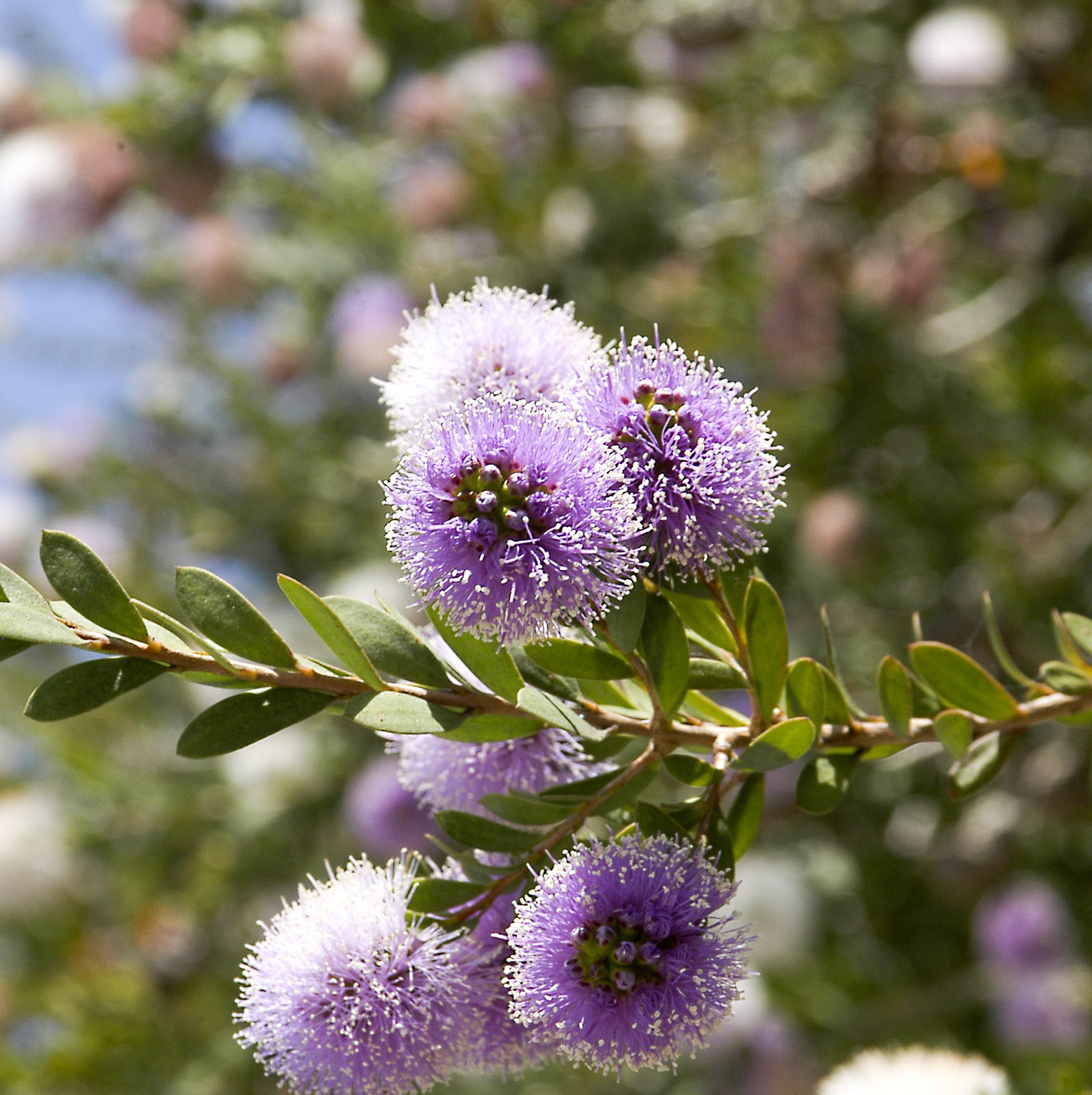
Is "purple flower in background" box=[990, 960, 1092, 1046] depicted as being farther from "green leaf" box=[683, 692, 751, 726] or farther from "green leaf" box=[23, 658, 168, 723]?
"green leaf" box=[23, 658, 168, 723]

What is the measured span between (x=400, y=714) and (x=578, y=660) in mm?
114

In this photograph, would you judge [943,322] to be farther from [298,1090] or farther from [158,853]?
[298,1090]

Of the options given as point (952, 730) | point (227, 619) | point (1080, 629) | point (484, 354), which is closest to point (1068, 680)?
point (1080, 629)

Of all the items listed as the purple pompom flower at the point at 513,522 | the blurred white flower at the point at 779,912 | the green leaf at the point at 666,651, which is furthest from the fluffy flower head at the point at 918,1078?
the blurred white flower at the point at 779,912

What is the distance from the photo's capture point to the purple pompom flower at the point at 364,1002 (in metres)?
0.69

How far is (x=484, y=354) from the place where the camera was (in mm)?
771

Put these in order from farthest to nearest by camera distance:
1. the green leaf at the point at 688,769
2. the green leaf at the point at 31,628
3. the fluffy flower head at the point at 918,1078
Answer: the fluffy flower head at the point at 918,1078, the green leaf at the point at 688,769, the green leaf at the point at 31,628

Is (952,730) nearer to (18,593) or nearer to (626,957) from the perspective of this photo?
(626,957)

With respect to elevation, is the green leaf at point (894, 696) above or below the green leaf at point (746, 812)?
above

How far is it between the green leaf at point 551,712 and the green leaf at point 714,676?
0.30 ft

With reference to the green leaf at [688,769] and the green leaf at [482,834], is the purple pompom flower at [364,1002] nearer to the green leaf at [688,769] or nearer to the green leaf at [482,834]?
the green leaf at [482,834]

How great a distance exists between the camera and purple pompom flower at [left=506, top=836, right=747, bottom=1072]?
62cm

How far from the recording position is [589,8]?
8.51 feet

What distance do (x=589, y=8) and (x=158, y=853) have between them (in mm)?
2154
